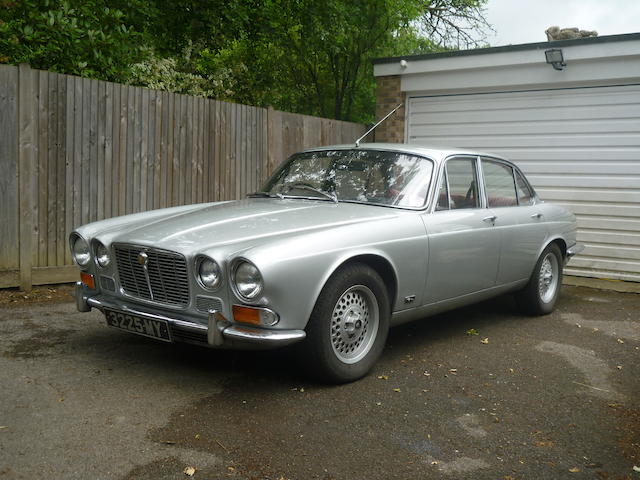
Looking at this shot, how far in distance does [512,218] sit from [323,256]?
269 cm

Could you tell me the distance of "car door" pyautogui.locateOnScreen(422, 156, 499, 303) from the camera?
503 centimetres

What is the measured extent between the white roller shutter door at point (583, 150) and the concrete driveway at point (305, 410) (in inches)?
144

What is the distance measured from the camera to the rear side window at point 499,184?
19.9ft

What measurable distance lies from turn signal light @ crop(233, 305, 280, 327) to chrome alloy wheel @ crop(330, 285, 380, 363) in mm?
531

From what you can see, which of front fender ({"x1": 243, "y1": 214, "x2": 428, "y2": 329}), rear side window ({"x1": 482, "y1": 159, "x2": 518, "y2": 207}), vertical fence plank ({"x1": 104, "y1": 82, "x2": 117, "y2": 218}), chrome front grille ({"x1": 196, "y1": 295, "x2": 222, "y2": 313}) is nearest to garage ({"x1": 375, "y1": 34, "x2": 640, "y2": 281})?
rear side window ({"x1": 482, "y1": 159, "x2": 518, "y2": 207})

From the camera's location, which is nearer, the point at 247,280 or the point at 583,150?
the point at 247,280

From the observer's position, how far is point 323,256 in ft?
13.3

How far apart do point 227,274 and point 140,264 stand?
708 millimetres

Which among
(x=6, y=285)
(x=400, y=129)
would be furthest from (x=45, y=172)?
(x=400, y=129)

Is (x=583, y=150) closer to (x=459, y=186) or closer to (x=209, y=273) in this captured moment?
(x=459, y=186)

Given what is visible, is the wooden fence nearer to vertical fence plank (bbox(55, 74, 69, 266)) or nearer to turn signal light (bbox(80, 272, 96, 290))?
vertical fence plank (bbox(55, 74, 69, 266))

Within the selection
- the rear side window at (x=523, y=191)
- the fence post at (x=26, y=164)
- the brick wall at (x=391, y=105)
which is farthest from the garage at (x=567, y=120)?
the fence post at (x=26, y=164)

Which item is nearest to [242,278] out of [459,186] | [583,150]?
[459,186]

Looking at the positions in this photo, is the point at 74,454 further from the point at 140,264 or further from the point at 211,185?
the point at 211,185
